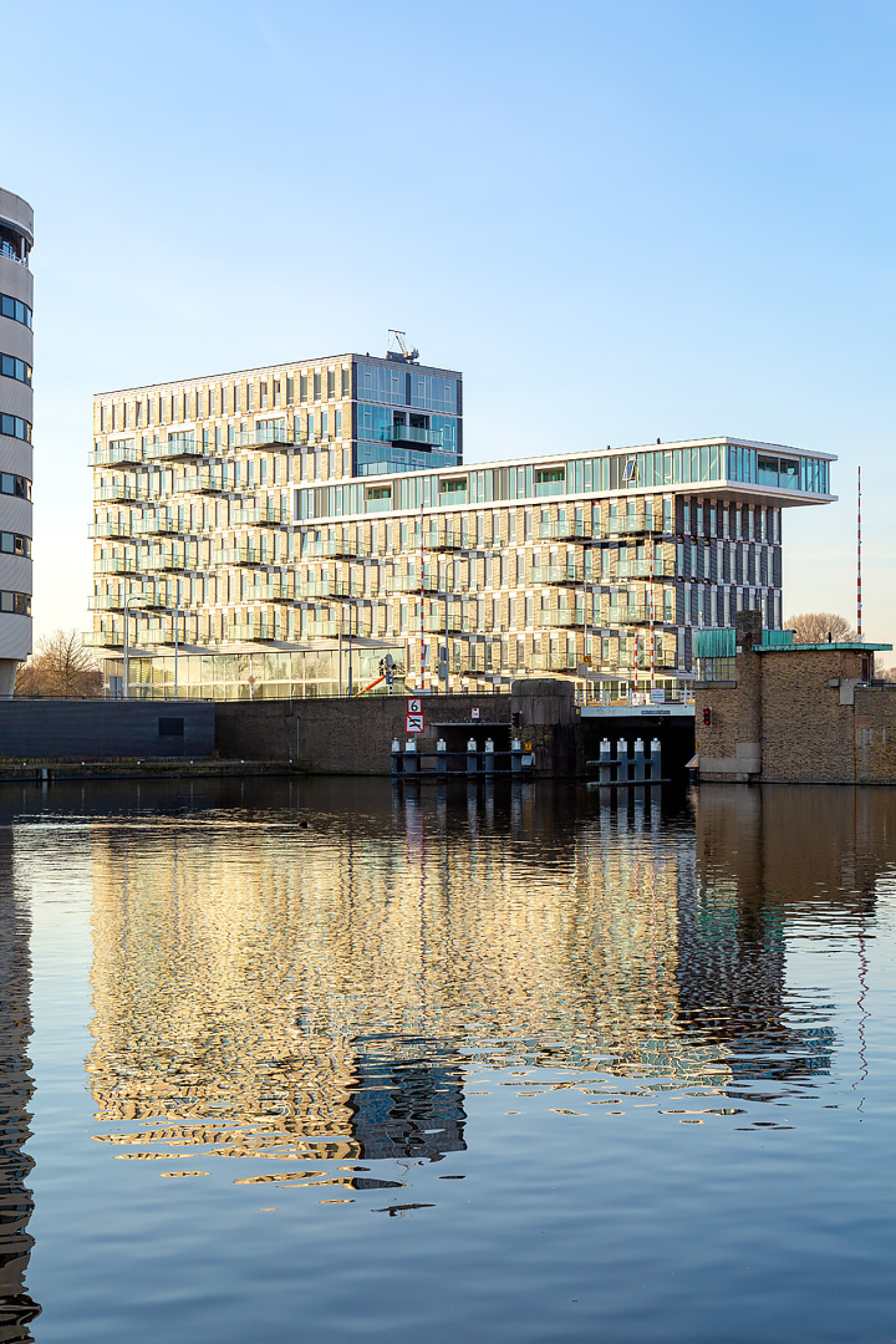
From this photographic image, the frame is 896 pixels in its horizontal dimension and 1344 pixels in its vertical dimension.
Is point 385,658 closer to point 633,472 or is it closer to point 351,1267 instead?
point 633,472

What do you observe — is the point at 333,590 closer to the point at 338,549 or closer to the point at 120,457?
the point at 338,549

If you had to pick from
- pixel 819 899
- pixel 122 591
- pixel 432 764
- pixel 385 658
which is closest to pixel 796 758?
pixel 432 764

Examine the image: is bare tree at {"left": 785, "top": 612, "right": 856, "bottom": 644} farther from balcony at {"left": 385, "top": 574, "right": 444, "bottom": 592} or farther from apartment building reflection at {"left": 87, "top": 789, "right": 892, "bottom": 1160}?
apartment building reflection at {"left": 87, "top": 789, "right": 892, "bottom": 1160}

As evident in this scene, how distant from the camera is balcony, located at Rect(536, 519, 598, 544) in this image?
109250mm

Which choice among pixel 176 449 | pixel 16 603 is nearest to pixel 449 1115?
pixel 16 603

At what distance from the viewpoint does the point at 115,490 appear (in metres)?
148

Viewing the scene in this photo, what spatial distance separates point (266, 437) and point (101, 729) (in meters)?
46.9

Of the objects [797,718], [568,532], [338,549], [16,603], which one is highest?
[338,549]

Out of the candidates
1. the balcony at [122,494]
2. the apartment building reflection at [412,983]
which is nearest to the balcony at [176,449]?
the balcony at [122,494]

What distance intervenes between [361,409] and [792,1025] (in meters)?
123

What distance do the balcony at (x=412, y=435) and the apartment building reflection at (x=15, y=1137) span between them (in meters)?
116

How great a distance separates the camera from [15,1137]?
13.1m

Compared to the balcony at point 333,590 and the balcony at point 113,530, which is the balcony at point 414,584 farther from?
the balcony at point 113,530

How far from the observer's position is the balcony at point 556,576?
361ft
